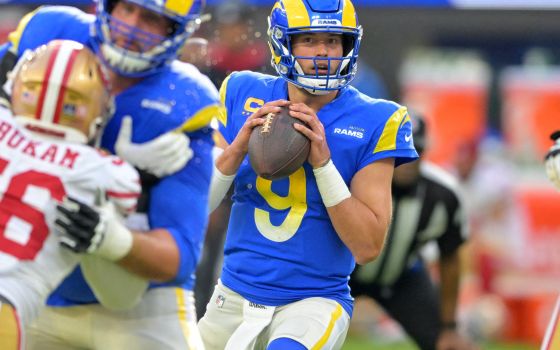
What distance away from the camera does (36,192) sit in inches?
114

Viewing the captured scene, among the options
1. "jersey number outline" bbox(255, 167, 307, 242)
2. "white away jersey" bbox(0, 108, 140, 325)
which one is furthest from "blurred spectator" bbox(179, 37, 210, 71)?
"white away jersey" bbox(0, 108, 140, 325)

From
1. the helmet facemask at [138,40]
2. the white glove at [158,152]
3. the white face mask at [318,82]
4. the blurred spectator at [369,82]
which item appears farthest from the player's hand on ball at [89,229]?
Answer: the blurred spectator at [369,82]

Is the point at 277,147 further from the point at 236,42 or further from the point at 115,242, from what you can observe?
the point at 236,42

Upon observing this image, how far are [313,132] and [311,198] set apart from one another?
0.23 meters

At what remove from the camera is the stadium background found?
855 cm

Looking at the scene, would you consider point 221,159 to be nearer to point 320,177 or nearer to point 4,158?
point 320,177

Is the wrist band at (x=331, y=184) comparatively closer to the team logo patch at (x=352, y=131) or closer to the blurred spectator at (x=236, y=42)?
the team logo patch at (x=352, y=131)

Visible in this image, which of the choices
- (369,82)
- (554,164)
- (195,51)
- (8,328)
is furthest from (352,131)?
(369,82)

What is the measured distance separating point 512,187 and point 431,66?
1085 mm

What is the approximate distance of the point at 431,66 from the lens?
9148mm

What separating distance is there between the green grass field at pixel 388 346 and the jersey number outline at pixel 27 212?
5.15m

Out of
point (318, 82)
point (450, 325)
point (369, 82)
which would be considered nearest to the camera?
point (318, 82)

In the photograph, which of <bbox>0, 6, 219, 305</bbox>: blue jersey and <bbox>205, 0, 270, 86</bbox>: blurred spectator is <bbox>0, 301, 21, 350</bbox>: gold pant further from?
<bbox>205, 0, 270, 86</bbox>: blurred spectator

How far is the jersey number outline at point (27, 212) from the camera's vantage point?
290cm
